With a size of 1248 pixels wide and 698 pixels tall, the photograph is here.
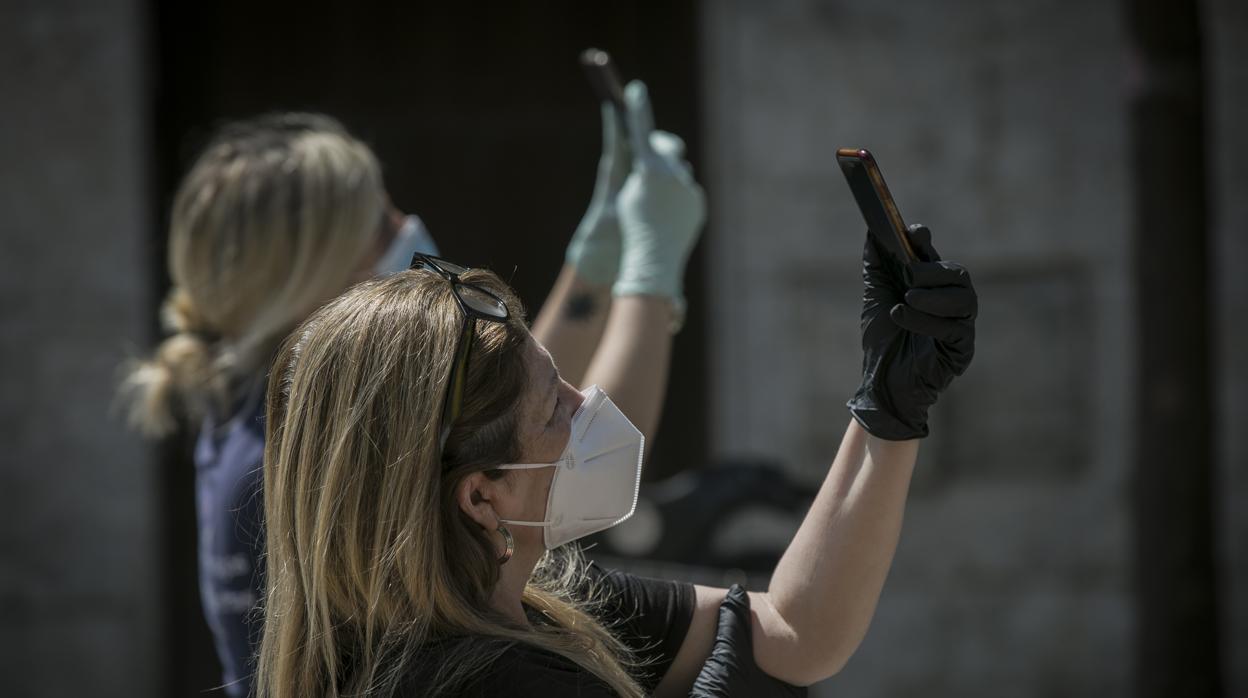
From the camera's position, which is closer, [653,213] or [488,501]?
[488,501]

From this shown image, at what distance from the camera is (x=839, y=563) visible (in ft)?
4.90

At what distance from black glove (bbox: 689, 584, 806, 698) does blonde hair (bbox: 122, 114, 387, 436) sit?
90 cm

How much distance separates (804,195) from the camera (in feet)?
15.5

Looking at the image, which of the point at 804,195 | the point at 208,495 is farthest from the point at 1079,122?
the point at 208,495

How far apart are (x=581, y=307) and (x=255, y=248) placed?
0.57 metres

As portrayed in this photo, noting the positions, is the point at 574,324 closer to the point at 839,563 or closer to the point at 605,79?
the point at 605,79

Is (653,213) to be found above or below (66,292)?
above

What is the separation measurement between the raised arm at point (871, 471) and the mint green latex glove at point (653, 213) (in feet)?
2.33

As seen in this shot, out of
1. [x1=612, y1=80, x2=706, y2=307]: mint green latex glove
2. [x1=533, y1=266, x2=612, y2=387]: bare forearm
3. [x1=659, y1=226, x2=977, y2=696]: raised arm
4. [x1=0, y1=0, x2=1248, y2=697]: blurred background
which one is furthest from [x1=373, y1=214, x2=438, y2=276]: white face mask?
[x1=0, y1=0, x2=1248, y2=697]: blurred background

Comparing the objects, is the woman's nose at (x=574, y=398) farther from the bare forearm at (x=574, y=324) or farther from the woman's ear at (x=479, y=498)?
the bare forearm at (x=574, y=324)

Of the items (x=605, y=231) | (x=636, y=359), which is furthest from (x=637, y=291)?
(x=605, y=231)

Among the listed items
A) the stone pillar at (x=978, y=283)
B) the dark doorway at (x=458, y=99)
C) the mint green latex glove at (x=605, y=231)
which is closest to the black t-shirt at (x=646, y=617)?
the mint green latex glove at (x=605, y=231)

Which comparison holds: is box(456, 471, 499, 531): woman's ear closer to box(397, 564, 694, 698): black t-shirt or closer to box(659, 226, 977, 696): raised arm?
box(397, 564, 694, 698): black t-shirt

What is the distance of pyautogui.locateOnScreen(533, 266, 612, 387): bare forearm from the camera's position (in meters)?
2.29
